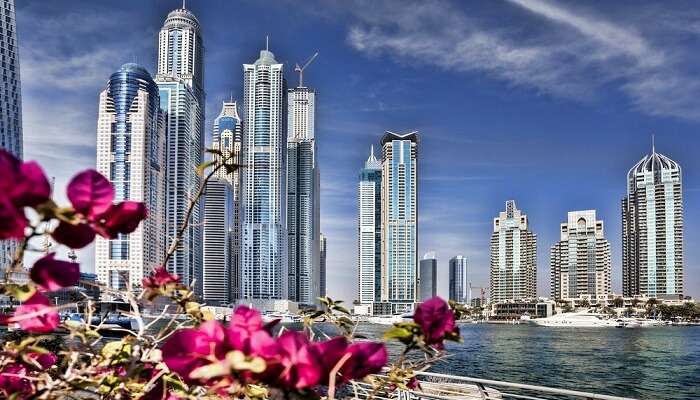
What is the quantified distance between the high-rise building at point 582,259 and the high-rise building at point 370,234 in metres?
36.8

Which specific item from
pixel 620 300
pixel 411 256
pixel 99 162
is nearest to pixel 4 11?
pixel 99 162

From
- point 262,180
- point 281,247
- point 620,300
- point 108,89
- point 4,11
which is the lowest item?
point 620,300

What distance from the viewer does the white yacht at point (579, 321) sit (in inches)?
3189

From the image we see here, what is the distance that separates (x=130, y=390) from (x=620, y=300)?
10954cm

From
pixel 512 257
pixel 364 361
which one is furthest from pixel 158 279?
pixel 512 257

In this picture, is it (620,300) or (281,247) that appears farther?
(281,247)

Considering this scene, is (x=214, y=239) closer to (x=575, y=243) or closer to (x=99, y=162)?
(x=99, y=162)

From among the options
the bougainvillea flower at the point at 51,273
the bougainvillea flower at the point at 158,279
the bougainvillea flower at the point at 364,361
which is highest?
the bougainvillea flower at the point at 51,273

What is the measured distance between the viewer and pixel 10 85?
75625mm

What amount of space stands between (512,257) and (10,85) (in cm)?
9538

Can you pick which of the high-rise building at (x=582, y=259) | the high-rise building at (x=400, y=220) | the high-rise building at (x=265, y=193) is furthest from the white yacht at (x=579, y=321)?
the high-rise building at (x=265, y=193)

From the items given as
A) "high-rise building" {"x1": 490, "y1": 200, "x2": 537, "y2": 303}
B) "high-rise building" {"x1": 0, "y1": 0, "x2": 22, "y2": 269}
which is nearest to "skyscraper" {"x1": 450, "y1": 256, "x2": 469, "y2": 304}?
"high-rise building" {"x1": 490, "y1": 200, "x2": 537, "y2": 303}

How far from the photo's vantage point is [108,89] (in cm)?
8775

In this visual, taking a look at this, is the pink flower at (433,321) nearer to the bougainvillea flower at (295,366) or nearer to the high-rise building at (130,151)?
the bougainvillea flower at (295,366)
